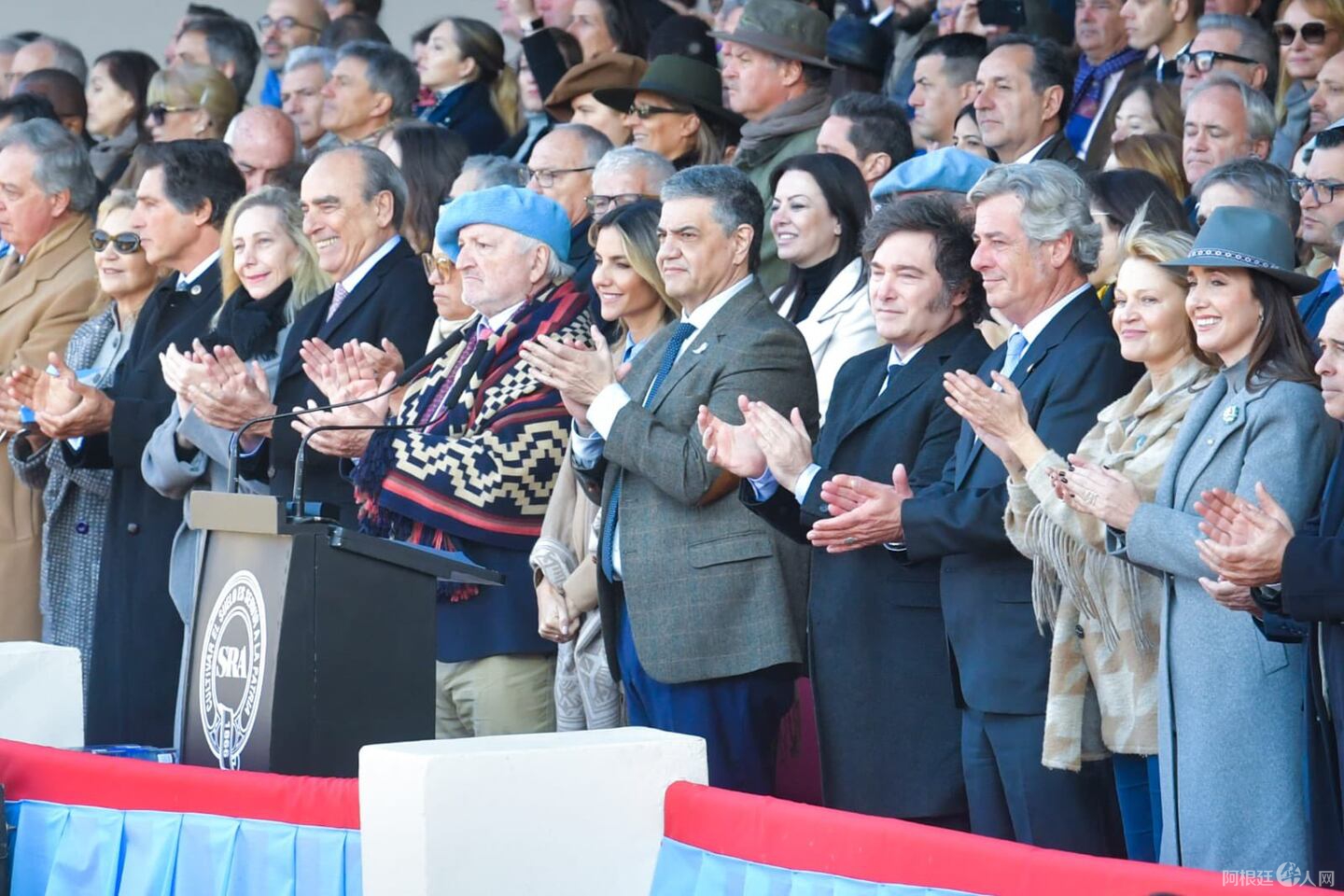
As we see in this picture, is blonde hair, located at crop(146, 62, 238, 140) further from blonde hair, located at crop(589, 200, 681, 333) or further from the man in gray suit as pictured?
the man in gray suit

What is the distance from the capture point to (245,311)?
230 inches

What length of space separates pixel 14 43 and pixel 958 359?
7.39 m

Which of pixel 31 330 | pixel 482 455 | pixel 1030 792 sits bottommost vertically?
pixel 1030 792

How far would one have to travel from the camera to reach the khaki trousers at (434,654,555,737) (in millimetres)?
4848

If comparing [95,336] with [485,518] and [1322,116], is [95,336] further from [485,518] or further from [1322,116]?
[1322,116]

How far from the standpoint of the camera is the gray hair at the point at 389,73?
7.79m

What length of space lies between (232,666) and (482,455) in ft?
4.98

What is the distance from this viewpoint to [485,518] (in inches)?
189

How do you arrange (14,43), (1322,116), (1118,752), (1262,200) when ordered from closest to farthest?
(1118,752)
(1262,200)
(1322,116)
(14,43)

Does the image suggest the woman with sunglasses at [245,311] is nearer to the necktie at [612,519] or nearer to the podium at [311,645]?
the necktie at [612,519]

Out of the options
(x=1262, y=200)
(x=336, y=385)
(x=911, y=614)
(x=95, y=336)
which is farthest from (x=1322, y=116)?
(x=95, y=336)

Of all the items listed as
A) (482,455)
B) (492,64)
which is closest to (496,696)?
(482,455)

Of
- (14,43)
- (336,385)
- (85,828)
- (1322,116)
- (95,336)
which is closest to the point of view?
(85,828)

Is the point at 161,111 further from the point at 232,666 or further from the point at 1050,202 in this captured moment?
the point at 232,666
